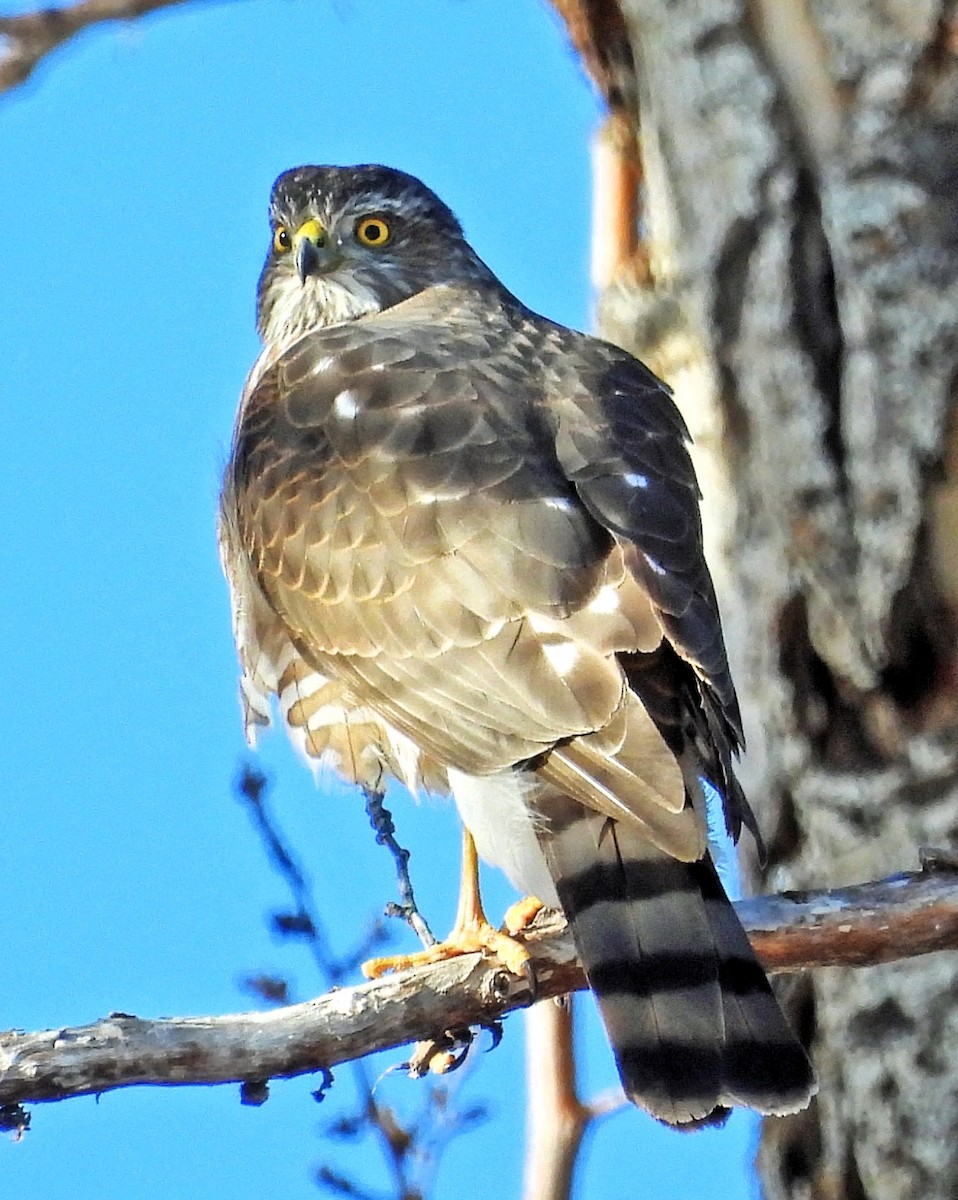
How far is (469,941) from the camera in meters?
3.70

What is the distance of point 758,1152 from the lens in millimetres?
4926

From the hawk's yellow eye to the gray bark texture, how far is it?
778 millimetres

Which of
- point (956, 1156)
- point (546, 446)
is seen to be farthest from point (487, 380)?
point (956, 1156)

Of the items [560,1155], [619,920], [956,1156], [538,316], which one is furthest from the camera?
[538,316]

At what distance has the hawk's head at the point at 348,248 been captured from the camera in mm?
5352

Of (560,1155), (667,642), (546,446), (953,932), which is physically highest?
(546,446)

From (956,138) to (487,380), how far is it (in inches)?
64.3

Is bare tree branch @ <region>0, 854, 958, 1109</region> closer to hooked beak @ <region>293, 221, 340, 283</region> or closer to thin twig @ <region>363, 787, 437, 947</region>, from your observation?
thin twig @ <region>363, 787, 437, 947</region>

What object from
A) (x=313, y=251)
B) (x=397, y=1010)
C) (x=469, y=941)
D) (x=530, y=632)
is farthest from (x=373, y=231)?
(x=397, y=1010)

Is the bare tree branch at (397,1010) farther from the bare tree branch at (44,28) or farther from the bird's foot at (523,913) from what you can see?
the bare tree branch at (44,28)

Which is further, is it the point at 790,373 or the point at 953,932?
the point at 790,373

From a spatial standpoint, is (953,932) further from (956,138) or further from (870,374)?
(956,138)

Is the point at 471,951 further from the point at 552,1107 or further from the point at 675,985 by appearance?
the point at 552,1107

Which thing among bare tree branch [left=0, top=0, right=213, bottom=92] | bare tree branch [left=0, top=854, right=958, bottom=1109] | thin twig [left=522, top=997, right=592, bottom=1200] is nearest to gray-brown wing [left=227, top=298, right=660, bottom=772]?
bare tree branch [left=0, top=854, right=958, bottom=1109]
